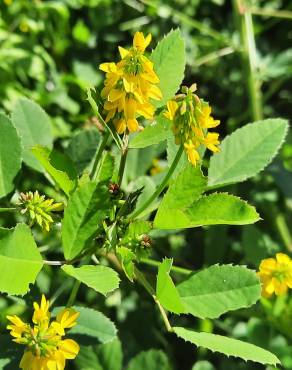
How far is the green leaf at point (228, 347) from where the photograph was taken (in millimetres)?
850

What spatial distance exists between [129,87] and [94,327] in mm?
414

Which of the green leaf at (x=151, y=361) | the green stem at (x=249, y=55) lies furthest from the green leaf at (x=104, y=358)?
the green stem at (x=249, y=55)

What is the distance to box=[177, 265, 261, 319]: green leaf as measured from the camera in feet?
3.08

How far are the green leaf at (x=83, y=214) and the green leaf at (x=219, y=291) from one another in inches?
6.9

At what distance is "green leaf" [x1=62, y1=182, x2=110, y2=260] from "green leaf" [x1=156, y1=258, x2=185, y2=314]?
0.36ft

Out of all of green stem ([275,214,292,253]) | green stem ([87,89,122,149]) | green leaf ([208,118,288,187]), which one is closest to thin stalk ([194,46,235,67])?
green stem ([275,214,292,253])

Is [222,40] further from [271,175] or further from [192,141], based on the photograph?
[192,141]

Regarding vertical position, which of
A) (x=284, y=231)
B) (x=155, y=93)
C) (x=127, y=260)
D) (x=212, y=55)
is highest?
(x=212, y=55)

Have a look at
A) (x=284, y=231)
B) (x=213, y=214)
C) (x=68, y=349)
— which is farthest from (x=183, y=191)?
(x=284, y=231)

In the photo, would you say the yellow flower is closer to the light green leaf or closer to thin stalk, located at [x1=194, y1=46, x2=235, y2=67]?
the light green leaf

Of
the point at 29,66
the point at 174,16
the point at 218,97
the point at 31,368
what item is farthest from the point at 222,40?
the point at 31,368

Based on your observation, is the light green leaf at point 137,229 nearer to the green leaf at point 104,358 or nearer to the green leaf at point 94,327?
the green leaf at point 94,327

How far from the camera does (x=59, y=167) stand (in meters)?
0.90

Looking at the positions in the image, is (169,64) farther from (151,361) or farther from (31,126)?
(151,361)
